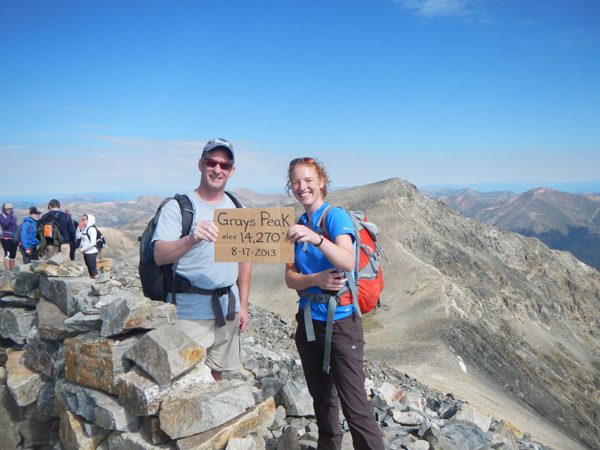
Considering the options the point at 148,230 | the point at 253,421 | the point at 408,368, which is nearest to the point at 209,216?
the point at 148,230

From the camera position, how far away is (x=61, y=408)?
14.0 ft

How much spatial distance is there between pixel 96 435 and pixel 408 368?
46.0ft

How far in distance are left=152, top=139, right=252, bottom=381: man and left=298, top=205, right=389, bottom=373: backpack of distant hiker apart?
105 centimetres

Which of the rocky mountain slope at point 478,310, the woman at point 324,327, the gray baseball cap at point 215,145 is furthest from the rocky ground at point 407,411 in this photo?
the gray baseball cap at point 215,145

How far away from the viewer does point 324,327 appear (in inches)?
139

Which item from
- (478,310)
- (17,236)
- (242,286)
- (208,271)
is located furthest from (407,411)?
(478,310)

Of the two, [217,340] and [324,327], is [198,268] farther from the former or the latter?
[324,327]

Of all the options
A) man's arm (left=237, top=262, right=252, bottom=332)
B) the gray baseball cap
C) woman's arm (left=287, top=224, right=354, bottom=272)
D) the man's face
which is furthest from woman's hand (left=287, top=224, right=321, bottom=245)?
man's arm (left=237, top=262, right=252, bottom=332)

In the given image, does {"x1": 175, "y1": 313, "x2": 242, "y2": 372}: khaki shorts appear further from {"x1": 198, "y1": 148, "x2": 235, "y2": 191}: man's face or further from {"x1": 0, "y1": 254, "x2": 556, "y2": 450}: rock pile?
{"x1": 198, "y1": 148, "x2": 235, "y2": 191}: man's face

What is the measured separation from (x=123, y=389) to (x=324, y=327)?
2.10m

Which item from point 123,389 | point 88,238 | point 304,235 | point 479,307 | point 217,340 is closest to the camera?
point 304,235

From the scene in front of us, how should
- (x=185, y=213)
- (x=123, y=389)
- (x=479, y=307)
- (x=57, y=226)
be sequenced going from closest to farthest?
(x=123, y=389) → (x=185, y=213) → (x=57, y=226) → (x=479, y=307)

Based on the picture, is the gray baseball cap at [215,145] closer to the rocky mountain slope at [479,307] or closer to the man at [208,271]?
the man at [208,271]

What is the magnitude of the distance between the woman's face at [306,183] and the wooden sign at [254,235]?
28 centimetres
